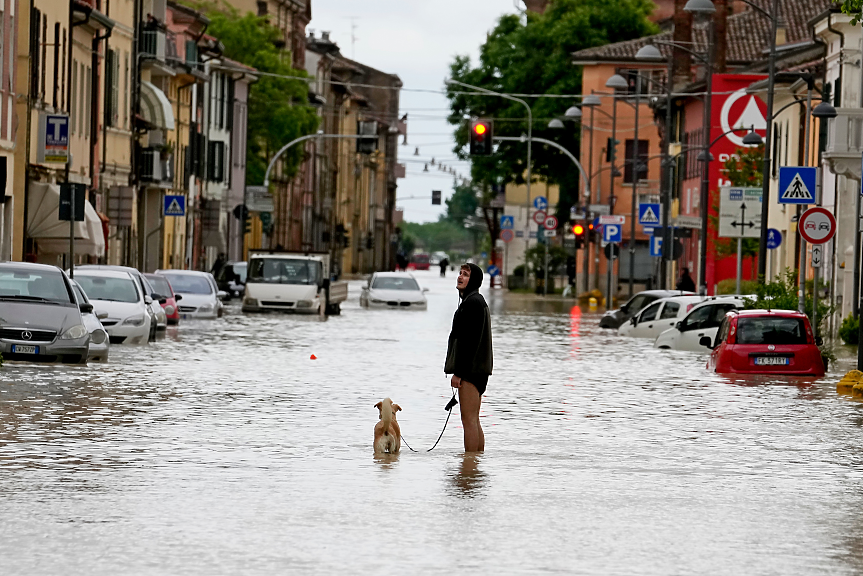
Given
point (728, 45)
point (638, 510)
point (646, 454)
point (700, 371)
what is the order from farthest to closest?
point (728, 45) → point (700, 371) → point (646, 454) → point (638, 510)

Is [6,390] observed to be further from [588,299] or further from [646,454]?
[588,299]

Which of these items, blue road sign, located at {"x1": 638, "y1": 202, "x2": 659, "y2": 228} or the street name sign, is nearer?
the street name sign

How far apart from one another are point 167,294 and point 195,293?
16.0 feet

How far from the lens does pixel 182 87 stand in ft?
258

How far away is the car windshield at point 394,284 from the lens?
63797 millimetres

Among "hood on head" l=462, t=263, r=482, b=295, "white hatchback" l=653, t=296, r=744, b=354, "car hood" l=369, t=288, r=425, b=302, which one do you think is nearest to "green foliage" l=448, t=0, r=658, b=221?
"car hood" l=369, t=288, r=425, b=302

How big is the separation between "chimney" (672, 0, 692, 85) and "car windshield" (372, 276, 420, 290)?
21.3 metres

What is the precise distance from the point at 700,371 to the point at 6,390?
42.9ft

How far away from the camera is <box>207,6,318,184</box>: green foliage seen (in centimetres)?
9462

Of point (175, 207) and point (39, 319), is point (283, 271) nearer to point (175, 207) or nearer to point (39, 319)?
point (175, 207)

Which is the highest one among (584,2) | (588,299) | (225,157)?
(584,2)

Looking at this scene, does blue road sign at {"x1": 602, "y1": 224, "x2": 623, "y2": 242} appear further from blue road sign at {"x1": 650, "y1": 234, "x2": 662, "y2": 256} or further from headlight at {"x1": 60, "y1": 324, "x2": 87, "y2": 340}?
headlight at {"x1": 60, "y1": 324, "x2": 87, "y2": 340}

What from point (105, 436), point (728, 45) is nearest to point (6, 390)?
point (105, 436)

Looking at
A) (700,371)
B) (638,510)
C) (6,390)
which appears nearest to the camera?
(638,510)
